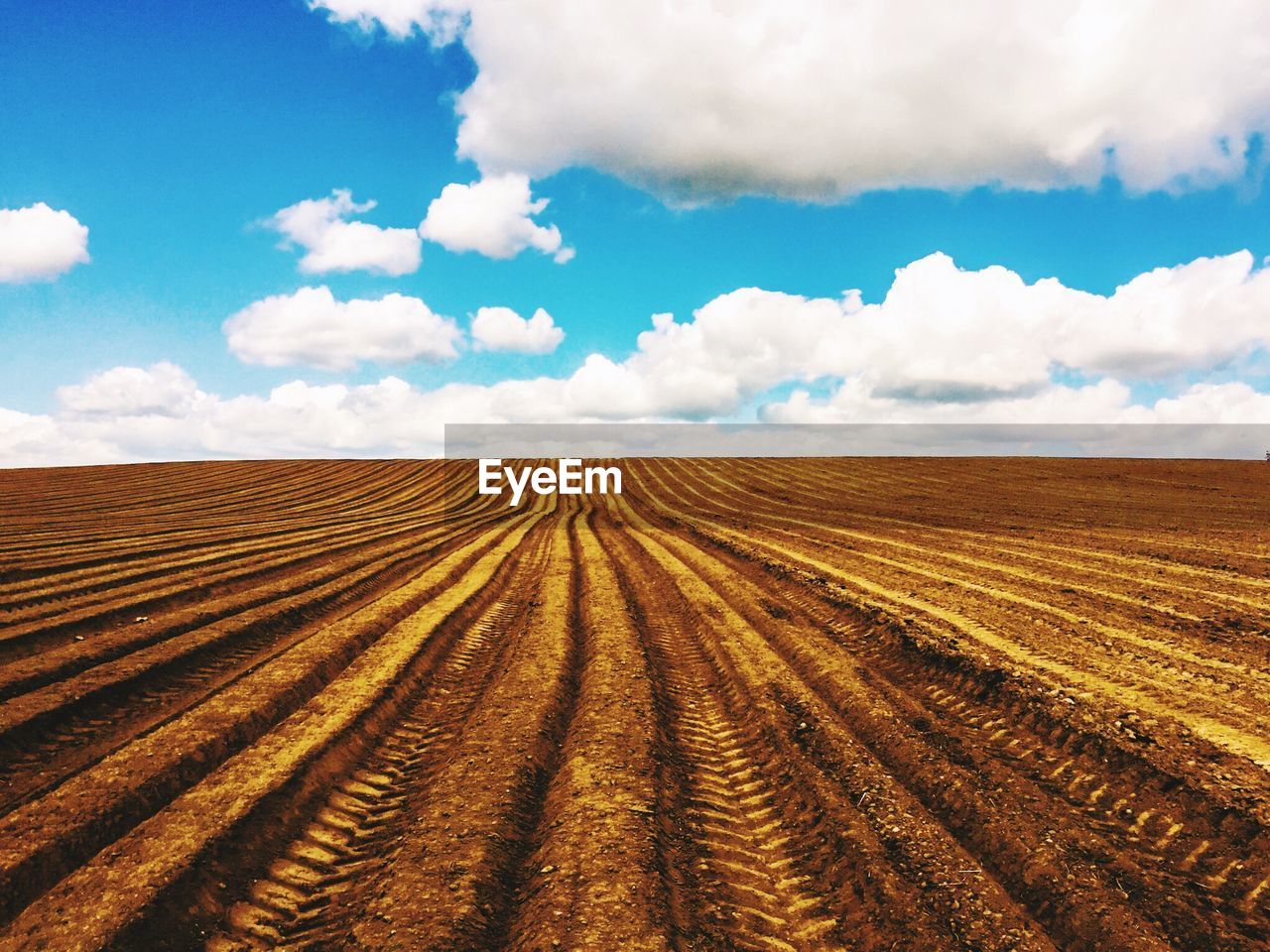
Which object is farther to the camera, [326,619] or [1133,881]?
[326,619]

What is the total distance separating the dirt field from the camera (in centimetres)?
349

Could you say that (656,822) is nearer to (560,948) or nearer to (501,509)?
(560,948)

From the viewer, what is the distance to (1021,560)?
536 inches

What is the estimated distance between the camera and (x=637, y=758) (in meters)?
5.20

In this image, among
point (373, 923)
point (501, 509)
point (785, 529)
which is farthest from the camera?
point (501, 509)

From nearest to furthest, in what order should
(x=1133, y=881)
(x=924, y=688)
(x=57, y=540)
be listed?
(x=1133, y=881)
(x=924, y=688)
(x=57, y=540)

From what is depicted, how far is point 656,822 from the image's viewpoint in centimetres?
430

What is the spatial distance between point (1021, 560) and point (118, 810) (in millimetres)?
14823

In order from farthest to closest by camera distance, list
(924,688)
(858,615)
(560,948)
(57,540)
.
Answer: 1. (57,540)
2. (858,615)
3. (924,688)
4. (560,948)

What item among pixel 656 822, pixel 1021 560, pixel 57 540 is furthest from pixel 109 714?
pixel 1021 560

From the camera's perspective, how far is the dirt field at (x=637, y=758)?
349cm

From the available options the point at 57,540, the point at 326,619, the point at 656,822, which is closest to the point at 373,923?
the point at 656,822

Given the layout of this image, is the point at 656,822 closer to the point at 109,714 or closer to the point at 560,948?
the point at 560,948

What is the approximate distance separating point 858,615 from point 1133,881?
18.7 feet
